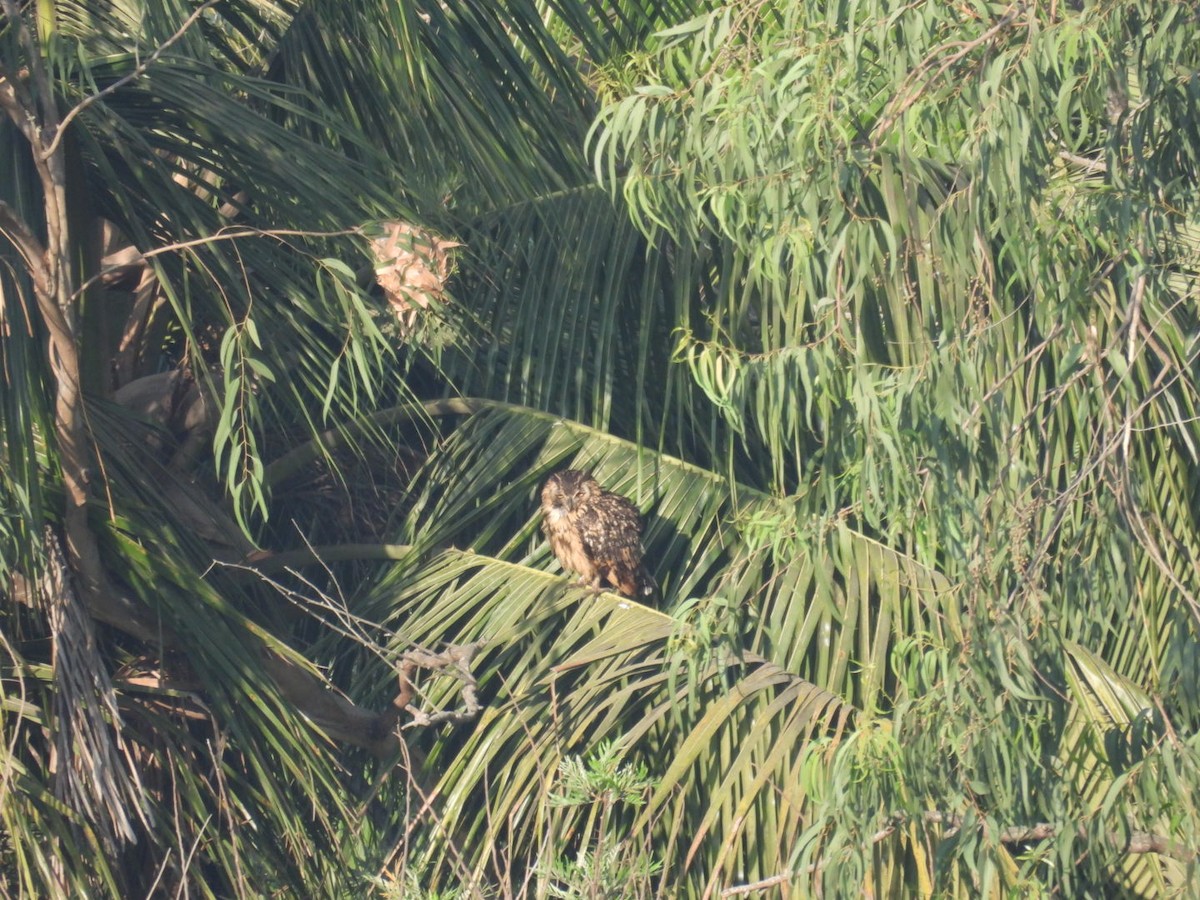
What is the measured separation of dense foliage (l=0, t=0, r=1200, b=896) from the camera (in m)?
3.11

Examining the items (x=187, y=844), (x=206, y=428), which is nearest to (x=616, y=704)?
(x=187, y=844)

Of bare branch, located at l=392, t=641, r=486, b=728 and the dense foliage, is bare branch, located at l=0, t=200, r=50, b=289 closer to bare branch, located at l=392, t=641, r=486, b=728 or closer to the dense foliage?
the dense foliage

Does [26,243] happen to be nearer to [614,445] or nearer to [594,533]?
[594,533]

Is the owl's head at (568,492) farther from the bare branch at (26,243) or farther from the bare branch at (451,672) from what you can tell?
the bare branch at (26,243)

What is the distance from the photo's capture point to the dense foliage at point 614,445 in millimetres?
3113

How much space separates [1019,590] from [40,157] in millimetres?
2300

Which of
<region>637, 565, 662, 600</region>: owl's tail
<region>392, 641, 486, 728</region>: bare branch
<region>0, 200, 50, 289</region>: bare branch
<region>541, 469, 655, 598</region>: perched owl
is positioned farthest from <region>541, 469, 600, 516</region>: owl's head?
<region>0, 200, 50, 289</region>: bare branch

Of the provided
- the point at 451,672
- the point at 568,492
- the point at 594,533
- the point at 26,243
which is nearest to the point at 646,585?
the point at 594,533

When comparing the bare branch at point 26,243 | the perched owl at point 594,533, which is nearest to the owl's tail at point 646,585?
the perched owl at point 594,533

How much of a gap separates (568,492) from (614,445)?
0.25m

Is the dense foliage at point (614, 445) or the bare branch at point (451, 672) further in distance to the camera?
the bare branch at point (451, 672)

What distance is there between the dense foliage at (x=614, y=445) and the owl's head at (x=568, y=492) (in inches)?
2.9

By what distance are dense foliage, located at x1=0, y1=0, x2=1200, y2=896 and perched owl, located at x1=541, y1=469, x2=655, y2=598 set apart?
0.08 m

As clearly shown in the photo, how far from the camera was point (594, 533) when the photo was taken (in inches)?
214
